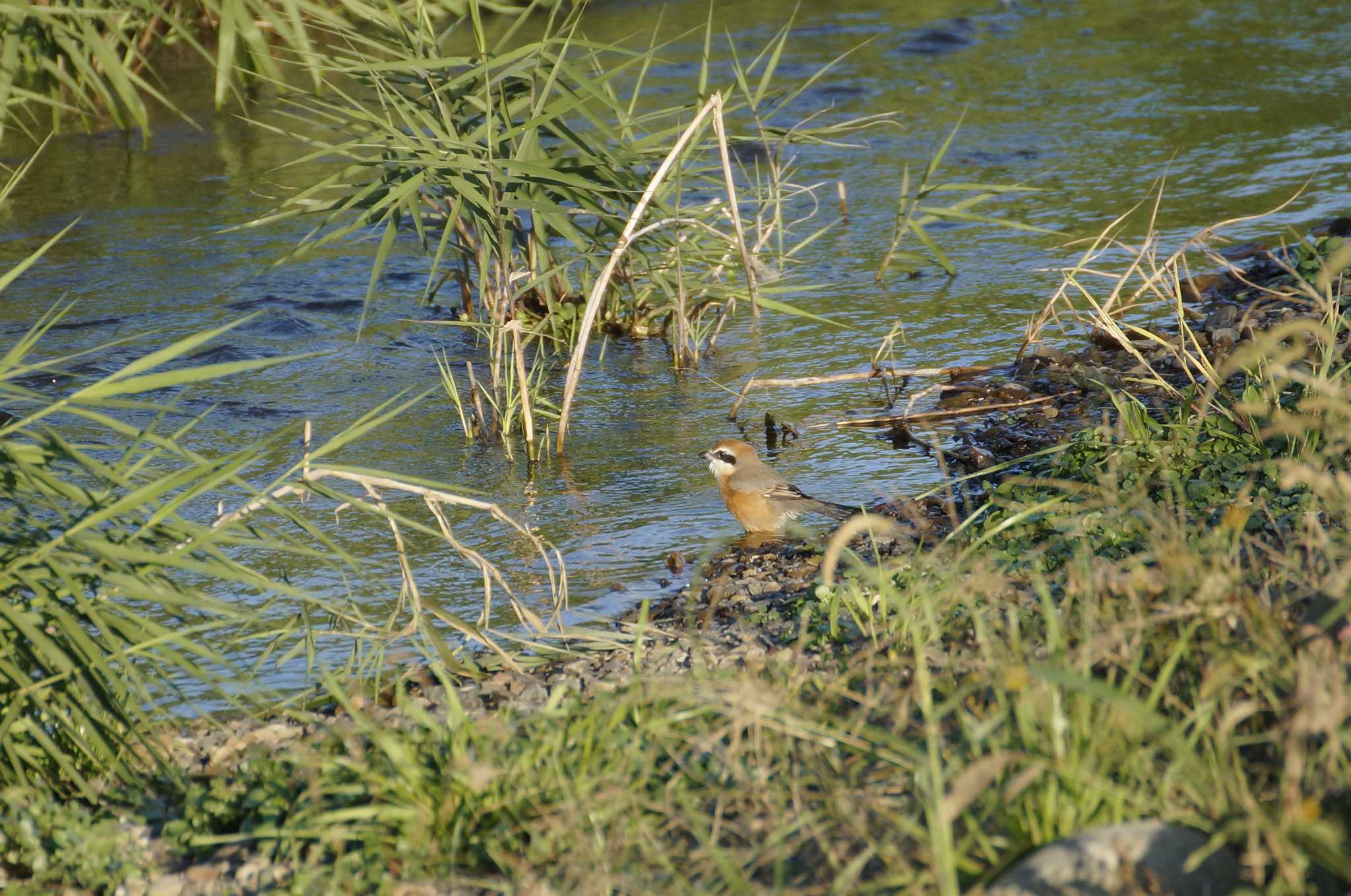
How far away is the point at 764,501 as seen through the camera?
18.6 ft

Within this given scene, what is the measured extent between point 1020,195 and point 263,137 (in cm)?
669

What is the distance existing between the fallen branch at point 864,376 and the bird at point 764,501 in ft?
2.33

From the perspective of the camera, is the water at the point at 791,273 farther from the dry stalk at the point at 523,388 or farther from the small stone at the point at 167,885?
the small stone at the point at 167,885

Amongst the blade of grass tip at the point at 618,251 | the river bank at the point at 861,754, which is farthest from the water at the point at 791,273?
the river bank at the point at 861,754

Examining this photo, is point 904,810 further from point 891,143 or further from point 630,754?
point 891,143

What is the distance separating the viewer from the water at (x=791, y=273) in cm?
625

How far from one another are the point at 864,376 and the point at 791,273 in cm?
112

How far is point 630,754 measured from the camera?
3.03 metres

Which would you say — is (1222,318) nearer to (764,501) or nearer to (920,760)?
(764,501)

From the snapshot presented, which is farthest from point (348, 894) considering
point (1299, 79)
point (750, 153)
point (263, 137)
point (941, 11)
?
point (941, 11)

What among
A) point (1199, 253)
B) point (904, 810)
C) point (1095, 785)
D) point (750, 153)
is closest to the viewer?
point (1095, 785)

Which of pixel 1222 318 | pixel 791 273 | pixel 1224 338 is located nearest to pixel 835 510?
pixel 1224 338

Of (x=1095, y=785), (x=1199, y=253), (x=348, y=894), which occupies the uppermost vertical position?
Result: (x=1095, y=785)

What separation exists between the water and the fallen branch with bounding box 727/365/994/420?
0.15 metres
